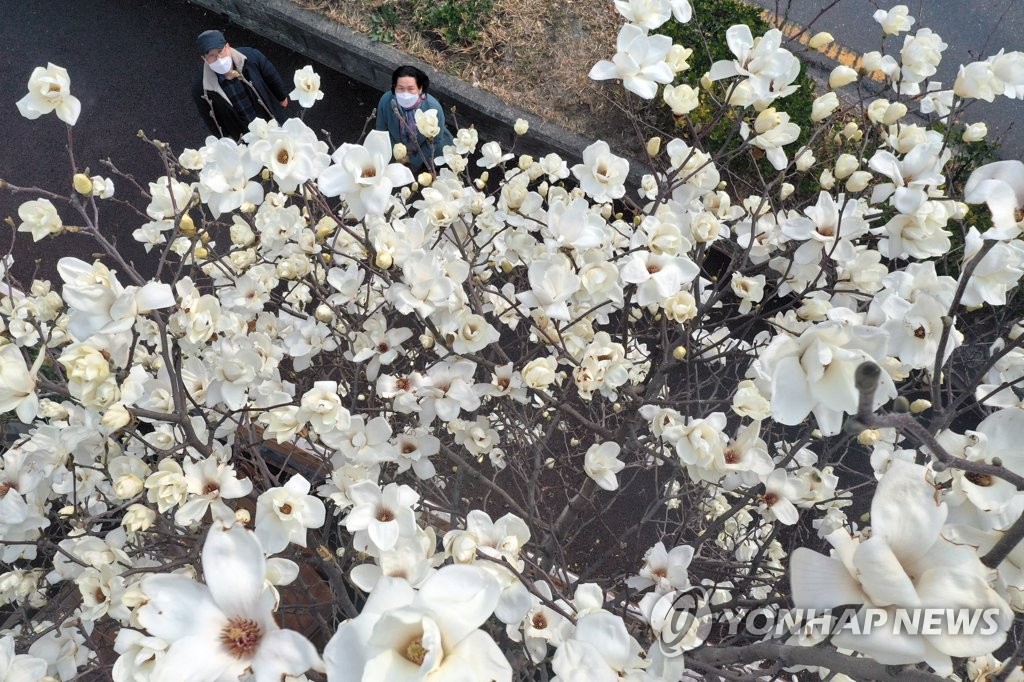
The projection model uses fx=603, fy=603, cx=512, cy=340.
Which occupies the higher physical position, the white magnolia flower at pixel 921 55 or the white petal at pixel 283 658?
the white magnolia flower at pixel 921 55

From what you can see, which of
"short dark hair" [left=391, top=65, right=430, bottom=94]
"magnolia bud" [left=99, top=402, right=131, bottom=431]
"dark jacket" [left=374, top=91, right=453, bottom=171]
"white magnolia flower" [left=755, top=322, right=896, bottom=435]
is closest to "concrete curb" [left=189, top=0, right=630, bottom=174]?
"dark jacket" [left=374, top=91, right=453, bottom=171]

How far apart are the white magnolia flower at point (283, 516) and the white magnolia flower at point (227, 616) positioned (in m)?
0.28

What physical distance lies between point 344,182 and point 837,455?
12.0 ft

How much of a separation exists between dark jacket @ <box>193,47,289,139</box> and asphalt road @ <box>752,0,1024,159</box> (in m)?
4.01

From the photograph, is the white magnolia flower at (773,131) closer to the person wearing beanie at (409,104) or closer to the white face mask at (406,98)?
the person wearing beanie at (409,104)

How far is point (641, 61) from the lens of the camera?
69.5 inches

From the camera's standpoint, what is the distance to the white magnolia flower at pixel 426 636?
33.0 inches

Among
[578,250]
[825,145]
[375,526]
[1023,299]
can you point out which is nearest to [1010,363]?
[578,250]

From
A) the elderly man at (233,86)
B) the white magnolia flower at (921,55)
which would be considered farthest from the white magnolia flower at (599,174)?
the elderly man at (233,86)

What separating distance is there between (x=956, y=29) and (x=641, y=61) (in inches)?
203

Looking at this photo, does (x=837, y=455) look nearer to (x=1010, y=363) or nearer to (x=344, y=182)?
(x=1010, y=363)

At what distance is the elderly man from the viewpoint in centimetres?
361

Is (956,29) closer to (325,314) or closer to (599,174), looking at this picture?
(599,174)

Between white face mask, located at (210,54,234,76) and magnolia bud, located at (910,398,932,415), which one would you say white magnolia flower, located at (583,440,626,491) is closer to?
magnolia bud, located at (910,398,932,415)
